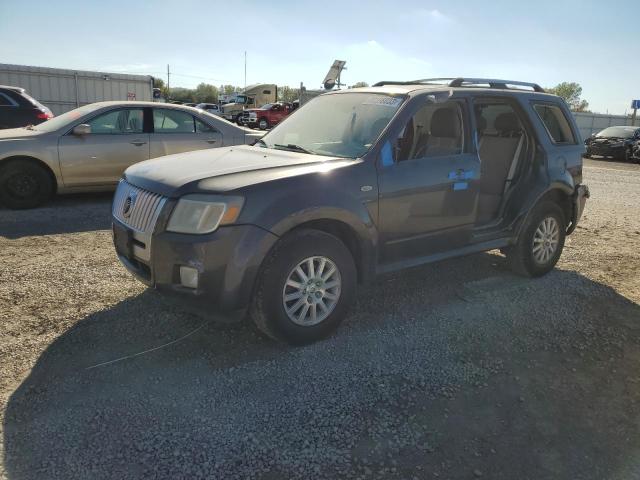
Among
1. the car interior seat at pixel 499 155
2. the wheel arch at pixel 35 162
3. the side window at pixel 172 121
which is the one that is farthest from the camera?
the side window at pixel 172 121

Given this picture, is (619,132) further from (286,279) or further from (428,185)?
(286,279)

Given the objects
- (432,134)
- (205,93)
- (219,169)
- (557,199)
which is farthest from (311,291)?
(205,93)

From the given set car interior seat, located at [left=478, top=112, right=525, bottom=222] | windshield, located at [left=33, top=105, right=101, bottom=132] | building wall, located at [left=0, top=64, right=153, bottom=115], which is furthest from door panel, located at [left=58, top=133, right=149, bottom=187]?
building wall, located at [left=0, top=64, right=153, bottom=115]

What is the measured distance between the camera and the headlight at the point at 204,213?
3.05 m

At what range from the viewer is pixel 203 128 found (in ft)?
27.1

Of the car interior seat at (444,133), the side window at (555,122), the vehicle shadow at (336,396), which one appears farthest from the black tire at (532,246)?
the car interior seat at (444,133)

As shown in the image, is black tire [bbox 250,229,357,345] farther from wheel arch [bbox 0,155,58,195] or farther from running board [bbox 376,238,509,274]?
wheel arch [bbox 0,155,58,195]

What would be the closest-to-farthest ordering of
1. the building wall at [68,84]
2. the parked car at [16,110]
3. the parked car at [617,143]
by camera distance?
the parked car at [16,110] < the building wall at [68,84] < the parked car at [617,143]

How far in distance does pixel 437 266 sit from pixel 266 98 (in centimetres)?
4128

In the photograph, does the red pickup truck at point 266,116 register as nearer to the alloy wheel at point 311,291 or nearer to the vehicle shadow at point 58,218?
the vehicle shadow at point 58,218

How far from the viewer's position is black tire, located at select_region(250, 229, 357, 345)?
10.6ft

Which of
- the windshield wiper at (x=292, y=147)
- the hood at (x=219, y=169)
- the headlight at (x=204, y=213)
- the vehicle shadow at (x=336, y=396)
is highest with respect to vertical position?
the windshield wiper at (x=292, y=147)

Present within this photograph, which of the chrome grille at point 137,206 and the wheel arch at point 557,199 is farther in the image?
the wheel arch at point 557,199

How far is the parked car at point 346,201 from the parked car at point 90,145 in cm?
369
